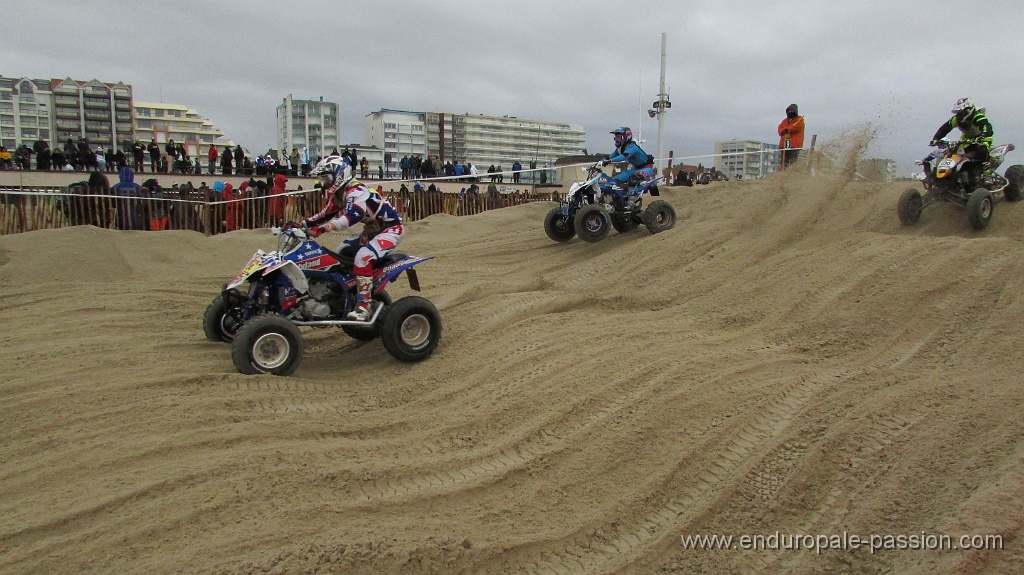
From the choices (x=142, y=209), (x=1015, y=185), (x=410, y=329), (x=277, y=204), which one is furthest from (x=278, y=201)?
(x=1015, y=185)

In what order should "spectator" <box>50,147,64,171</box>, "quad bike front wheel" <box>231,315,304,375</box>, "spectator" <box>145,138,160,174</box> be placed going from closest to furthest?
"quad bike front wheel" <box>231,315,304,375</box> < "spectator" <box>50,147,64,171</box> < "spectator" <box>145,138,160,174</box>

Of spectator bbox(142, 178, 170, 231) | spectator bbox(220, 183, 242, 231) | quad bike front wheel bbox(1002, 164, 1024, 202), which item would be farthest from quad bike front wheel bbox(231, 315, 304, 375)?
quad bike front wheel bbox(1002, 164, 1024, 202)

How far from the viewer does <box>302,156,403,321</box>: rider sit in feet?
18.8

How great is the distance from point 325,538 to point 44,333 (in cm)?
477

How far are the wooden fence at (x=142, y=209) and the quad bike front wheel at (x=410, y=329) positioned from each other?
256 inches

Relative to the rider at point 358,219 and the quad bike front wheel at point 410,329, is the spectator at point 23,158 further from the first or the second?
the quad bike front wheel at point 410,329

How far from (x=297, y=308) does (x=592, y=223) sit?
618 centimetres

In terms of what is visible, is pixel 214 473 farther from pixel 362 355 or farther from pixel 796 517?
pixel 796 517

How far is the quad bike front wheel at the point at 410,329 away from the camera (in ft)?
18.7

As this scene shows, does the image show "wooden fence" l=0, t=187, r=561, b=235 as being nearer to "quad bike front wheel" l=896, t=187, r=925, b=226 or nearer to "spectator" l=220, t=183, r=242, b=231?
"spectator" l=220, t=183, r=242, b=231

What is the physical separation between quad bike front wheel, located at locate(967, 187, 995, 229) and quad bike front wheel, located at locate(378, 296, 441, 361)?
7.93 m

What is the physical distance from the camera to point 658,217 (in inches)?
435

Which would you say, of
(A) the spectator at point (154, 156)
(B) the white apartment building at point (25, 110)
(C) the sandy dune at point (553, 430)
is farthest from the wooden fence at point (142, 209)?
(B) the white apartment building at point (25, 110)

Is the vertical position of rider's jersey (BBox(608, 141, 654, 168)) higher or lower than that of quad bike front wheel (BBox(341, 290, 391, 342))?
higher
